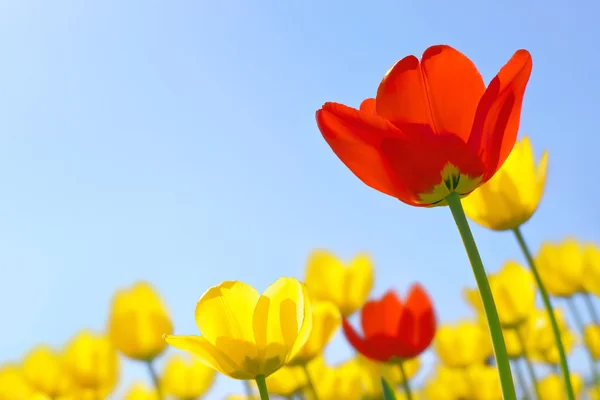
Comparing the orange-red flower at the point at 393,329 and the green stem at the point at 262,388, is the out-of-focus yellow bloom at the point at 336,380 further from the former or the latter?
the green stem at the point at 262,388

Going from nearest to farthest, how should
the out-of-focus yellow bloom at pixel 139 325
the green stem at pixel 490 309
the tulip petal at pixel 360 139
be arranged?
the green stem at pixel 490 309 → the tulip petal at pixel 360 139 → the out-of-focus yellow bloom at pixel 139 325

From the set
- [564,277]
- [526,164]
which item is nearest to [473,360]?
[564,277]

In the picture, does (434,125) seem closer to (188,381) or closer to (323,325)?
(323,325)

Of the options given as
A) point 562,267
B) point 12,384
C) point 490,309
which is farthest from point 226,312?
point 12,384

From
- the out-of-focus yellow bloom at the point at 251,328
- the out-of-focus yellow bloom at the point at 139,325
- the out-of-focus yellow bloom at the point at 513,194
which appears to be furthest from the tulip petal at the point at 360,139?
the out-of-focus yellow bloom at the point at 139,325

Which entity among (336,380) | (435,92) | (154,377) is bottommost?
(336,380)

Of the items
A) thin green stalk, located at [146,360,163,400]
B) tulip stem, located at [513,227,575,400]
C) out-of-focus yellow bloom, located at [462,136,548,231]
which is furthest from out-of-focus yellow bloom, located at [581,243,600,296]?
thin green stalk, located at [146,360,163,400]
